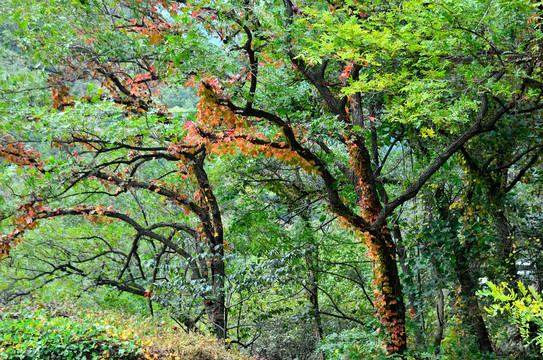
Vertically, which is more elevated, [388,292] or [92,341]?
[388,292]

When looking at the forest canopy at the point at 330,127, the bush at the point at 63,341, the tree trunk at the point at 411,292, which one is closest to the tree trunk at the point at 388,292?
the forest canopy at the point at 330,127

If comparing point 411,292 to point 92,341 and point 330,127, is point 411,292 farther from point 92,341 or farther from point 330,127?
point 92,341

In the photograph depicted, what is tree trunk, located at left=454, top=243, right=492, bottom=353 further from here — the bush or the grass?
the bush

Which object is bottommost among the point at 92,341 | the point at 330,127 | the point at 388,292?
the point at 92,341

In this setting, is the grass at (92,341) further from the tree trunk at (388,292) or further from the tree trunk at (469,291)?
the tree trunk at (469,291)

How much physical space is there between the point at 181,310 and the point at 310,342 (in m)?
4.75

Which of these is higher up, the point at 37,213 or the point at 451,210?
the point at 37,213

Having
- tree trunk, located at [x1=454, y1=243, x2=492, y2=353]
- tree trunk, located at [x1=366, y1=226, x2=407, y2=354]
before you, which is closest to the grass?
tree trunk, located at [x1=366, y1=226, x2=407, y2=354]

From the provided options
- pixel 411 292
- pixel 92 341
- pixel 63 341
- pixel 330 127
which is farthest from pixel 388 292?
pixel 63 341

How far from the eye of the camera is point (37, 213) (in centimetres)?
661

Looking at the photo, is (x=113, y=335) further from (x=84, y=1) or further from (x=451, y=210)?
(x=451, y=210)

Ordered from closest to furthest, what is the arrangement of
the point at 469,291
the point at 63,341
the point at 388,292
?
1. the point at 63,341
2. the point at 388,292
3. the point at 469,291

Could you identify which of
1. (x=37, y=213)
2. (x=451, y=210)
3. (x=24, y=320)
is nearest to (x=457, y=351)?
(x=451, y=210)

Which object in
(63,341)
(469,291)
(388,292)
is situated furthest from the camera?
(469,291)
